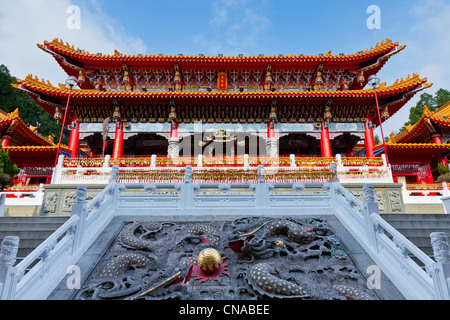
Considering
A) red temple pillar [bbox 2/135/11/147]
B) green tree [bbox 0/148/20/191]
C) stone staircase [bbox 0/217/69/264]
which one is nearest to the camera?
stone staircase [bbox 0/217/69/264]

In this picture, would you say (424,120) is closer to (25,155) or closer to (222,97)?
(222,97)

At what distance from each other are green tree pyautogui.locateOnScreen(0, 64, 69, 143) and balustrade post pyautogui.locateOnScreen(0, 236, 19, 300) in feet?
94.3

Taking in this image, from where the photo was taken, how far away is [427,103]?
30.7 meters

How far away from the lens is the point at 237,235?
14.4 feet

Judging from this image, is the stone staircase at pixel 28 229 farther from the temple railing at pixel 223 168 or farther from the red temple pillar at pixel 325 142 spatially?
the red temple pillar at pixel 325 142

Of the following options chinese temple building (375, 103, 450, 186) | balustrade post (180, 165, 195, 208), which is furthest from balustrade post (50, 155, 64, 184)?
chinese temple building (375, 103, 450, 186)

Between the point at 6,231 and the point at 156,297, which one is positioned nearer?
the point at 156,297

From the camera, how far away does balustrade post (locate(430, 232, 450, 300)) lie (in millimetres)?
2885

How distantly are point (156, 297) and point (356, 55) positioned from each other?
1567cm

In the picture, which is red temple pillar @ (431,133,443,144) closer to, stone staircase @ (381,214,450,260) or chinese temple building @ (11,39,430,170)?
chinese temple building @ (11,39,430,170)

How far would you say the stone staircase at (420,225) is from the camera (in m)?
5.08
